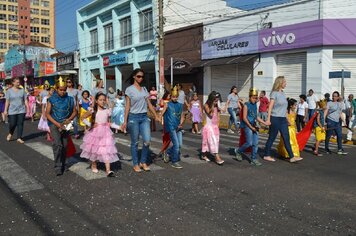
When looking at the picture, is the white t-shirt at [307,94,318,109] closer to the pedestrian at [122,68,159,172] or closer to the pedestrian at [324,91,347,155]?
the pedestrian at [324,91,347,155]

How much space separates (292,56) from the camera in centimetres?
1798

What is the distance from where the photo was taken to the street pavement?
4379 mm

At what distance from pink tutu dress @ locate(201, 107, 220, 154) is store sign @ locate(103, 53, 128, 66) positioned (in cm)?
2375

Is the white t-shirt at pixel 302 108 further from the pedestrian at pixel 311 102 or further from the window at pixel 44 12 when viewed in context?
the window at pixel 44 12

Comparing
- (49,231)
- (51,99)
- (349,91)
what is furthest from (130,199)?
(349,91)

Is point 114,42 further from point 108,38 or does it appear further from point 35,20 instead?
point 35,20

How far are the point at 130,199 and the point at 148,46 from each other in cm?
2361

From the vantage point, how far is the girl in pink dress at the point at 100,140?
673 cm

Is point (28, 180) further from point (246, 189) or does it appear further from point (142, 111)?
point (246, 189)

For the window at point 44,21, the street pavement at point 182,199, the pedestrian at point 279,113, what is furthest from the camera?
the window at point 44,21

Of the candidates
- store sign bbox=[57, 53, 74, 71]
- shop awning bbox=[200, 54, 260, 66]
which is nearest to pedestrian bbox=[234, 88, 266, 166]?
shop awning bbox=[200, 54, 260, 66]

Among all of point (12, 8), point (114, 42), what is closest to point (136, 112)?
point (114, 42)

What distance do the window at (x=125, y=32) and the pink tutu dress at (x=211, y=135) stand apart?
23877 millimetres

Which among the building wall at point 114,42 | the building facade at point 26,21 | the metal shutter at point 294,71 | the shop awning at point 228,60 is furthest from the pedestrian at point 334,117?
the building facade at point 26,21
